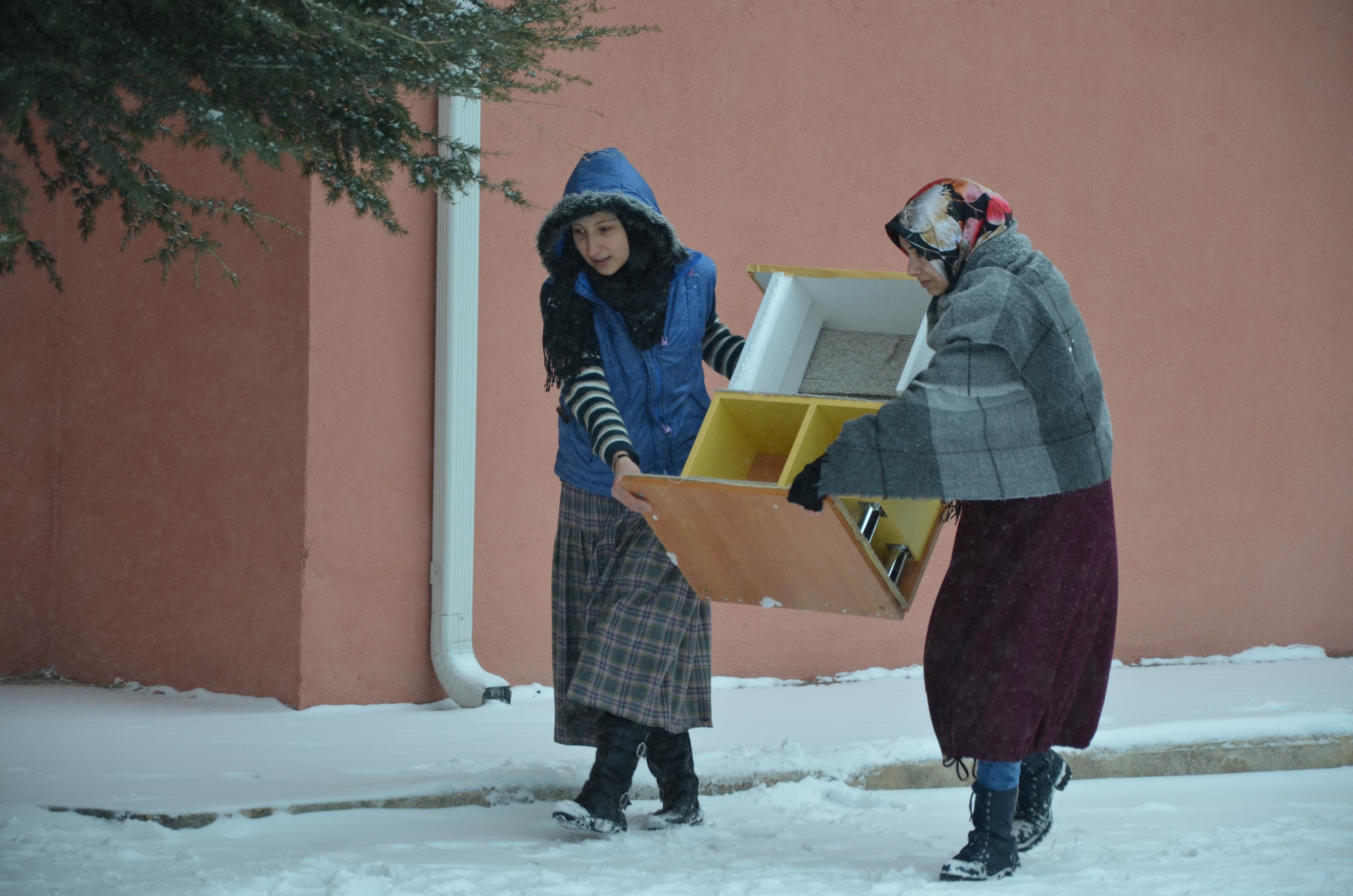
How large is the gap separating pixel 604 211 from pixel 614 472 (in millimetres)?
694

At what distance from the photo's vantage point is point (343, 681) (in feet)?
16.1

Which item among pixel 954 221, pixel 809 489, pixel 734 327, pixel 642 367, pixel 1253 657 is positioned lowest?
pixel 1253 657

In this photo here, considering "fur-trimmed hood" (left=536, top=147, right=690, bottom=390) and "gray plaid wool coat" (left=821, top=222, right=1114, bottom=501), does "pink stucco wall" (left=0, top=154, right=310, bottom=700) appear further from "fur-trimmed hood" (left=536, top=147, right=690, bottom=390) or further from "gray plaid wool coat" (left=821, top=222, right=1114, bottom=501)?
"gray plaid wool coat" (left=821, top=222, right=1114, bottom=501)

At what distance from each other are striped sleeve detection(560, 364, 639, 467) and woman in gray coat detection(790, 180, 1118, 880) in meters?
0.63

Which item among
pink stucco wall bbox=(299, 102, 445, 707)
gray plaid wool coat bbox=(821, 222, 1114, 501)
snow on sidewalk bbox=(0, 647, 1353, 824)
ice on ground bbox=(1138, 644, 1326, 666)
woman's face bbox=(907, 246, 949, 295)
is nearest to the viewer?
gray plaid wool coat bbox=(821, 222, 1114, 501)

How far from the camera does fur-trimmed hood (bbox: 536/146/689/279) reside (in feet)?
10.7

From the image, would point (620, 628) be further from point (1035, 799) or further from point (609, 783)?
point (1035, 799)

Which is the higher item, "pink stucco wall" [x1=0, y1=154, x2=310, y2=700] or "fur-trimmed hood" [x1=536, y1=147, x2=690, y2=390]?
"fur-trimmed hood" [x1=536, y1=147, x2=690, y2=390]

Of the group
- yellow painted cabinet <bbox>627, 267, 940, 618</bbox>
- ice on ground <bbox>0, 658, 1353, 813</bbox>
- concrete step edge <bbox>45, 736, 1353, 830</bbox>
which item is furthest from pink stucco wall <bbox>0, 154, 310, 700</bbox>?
yellow painted cabinet <bbox>627, 267, 940, 618</bbox>

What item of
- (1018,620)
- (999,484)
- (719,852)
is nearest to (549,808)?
(719,852)

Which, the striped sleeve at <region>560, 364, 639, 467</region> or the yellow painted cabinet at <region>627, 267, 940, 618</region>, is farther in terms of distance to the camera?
the striped sleeve at <region>560, 364, 639, 467</region>

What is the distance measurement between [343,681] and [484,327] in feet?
5.02

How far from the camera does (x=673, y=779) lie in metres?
3.38

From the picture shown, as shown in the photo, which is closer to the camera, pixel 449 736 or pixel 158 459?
pixel 449 736
